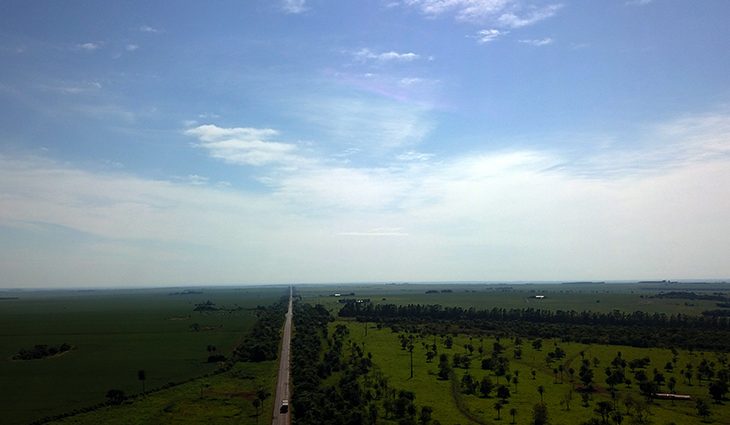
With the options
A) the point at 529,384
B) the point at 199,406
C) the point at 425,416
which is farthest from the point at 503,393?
the point at 199,406

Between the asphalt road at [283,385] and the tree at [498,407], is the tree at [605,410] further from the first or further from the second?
the asphalt road at [283,385]

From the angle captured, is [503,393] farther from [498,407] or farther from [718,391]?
[718,391]

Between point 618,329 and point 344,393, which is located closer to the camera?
point 344,393

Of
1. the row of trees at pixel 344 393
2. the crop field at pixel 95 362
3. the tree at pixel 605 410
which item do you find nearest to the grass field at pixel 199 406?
the row of trees at pixel 344 393

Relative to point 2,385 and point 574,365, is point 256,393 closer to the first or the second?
point 2,385

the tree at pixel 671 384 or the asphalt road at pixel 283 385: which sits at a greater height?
the asphalt road at pixel 283 385

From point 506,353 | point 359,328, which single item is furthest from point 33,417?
point 359,328

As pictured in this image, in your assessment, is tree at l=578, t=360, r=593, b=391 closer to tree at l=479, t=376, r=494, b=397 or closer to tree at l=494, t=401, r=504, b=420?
tree at l=479, t=376, r=494, b=397
